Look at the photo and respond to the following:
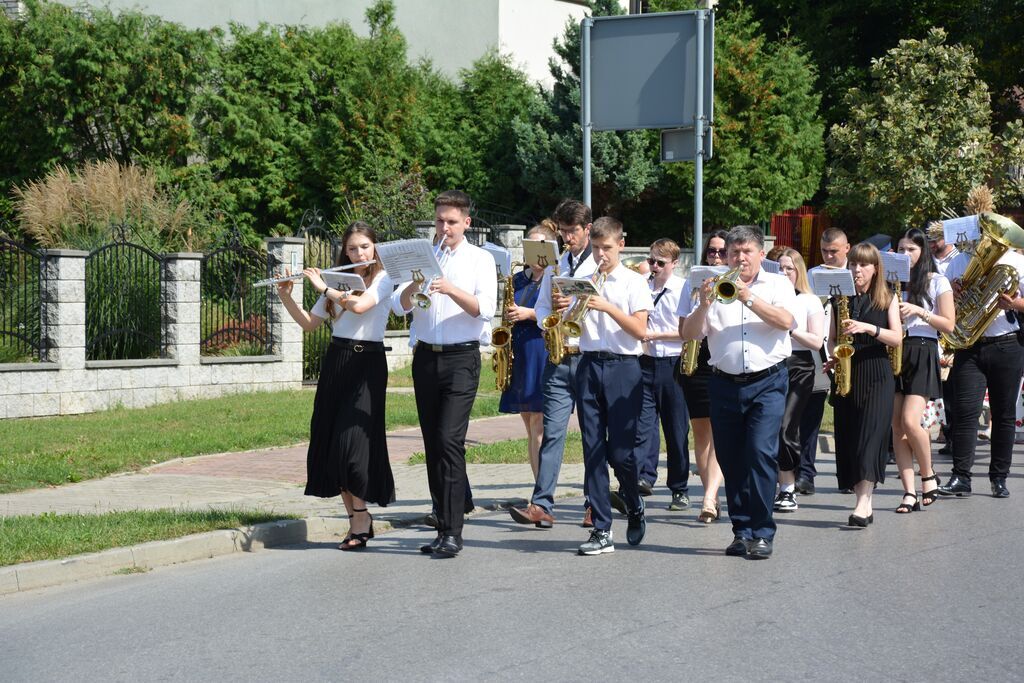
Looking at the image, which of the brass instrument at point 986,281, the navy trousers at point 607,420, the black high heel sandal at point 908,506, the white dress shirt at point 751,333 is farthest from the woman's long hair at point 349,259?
the brass instrument at point 986,281

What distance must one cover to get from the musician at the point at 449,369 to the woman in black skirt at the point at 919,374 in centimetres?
340

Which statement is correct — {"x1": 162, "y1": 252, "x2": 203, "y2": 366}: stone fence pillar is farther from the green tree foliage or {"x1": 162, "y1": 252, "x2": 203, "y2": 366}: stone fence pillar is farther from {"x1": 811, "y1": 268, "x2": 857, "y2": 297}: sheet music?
the green tree foliage

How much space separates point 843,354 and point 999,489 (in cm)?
236

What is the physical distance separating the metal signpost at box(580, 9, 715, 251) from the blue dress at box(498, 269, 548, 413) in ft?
11.6

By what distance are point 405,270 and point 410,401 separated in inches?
359

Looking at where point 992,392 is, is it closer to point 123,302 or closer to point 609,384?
point 609,384

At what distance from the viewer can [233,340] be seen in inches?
Answer: 720

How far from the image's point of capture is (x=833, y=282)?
29.6 feet

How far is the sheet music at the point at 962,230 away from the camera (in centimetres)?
1076

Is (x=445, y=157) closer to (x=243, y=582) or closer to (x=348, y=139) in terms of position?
(x=348, y=139)

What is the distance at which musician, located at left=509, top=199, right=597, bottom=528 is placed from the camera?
9.05 m

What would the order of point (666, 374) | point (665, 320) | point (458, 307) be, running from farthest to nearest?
1. point (666, 374)
2. point (665, 320)
3. point (458, 307)

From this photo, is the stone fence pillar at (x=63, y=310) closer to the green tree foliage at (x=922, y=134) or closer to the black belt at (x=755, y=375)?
the black belt at (x=755, y=375)

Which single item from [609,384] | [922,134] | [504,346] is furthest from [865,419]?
[922,134]
